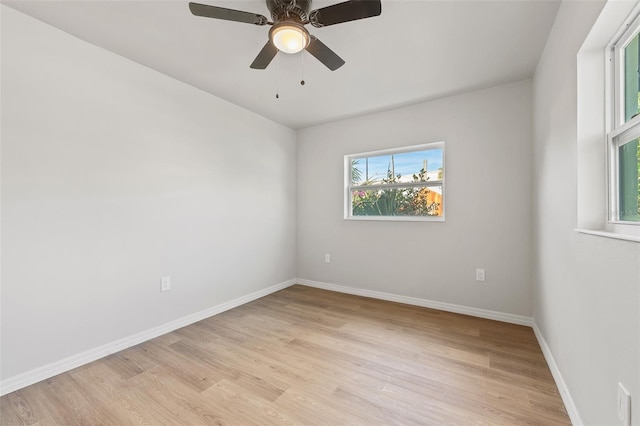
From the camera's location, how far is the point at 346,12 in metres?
1.48

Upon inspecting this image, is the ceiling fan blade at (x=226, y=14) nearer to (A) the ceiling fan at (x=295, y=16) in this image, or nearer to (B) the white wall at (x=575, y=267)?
(A) the ceiling fan at (x=295, y=16)

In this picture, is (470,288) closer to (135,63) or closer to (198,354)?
(198,354)

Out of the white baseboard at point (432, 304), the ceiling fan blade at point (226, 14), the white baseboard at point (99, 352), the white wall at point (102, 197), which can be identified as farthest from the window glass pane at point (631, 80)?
the white baseboard at point (99, 352)

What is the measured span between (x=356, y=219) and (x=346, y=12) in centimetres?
253

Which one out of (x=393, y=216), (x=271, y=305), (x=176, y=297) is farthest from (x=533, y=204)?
(x=176, y=297)

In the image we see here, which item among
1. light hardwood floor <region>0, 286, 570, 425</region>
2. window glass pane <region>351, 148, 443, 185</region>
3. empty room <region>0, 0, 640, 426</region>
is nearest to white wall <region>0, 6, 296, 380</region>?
empty room <region>0, 0, 640, 426</region>

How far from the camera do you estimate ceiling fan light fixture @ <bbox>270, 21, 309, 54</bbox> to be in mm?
1560

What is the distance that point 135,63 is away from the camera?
92.7 inches

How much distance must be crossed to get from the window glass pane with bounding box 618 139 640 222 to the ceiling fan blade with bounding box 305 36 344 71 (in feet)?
5.27

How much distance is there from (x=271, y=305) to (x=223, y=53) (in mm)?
2652

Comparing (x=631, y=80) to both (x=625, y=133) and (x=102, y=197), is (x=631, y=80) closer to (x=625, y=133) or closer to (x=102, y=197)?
(x=625, y=133)

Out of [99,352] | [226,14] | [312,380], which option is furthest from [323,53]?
[99,352]

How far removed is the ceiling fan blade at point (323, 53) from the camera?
1.73m

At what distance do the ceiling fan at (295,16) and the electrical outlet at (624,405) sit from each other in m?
1.91
